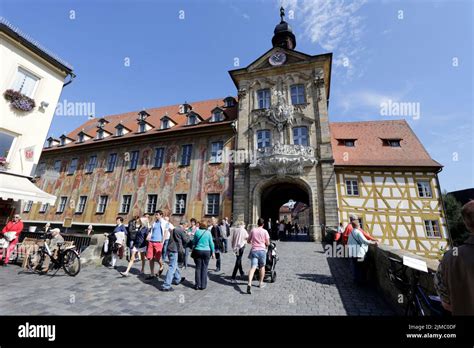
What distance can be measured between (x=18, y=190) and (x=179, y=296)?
10.2 m

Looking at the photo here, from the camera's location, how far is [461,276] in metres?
1.77

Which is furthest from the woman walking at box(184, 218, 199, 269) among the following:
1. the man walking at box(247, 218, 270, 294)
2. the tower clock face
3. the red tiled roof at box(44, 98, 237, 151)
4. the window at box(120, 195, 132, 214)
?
the tower clock face

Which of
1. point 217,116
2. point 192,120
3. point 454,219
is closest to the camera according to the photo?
point 217,116

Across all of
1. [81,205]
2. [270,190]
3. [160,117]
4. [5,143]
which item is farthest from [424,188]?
[81,205]

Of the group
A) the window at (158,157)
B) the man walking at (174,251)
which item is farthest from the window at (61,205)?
the man walking at (174,251)

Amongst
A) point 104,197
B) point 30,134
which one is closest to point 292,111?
point 30,134

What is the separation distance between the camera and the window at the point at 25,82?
11812 millimetres

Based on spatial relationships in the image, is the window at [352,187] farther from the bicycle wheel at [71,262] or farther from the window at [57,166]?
the window at [57,166]

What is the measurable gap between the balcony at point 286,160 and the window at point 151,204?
9.19 m

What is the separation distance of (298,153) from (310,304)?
12357mm

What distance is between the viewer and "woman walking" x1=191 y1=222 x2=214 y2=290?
5570 mm

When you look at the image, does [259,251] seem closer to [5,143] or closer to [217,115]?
[5,143]

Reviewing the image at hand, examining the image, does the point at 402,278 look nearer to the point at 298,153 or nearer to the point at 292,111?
the point at 298,153

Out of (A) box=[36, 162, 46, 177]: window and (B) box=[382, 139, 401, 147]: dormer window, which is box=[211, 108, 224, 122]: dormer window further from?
(A) box=[36, 162, 46, 177]: window
